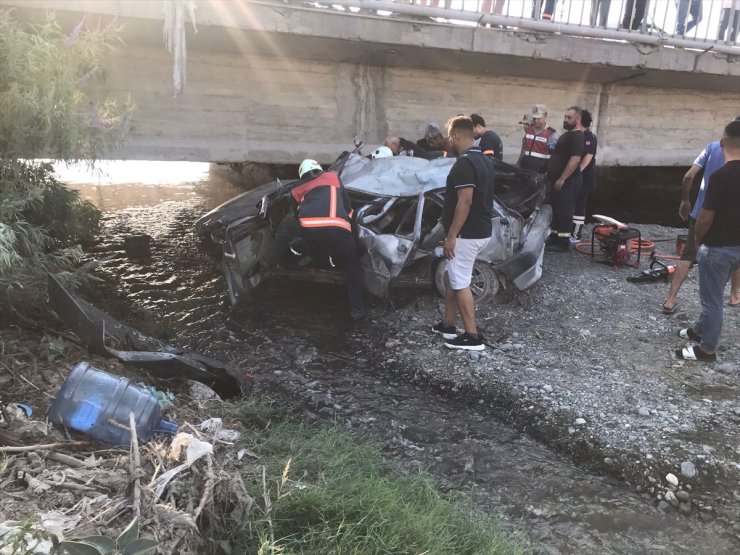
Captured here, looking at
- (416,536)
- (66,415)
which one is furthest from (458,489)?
(66,415)

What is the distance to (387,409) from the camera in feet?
12.3

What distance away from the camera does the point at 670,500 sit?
284cm

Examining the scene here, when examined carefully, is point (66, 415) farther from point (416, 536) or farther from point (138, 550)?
point (416, 536)

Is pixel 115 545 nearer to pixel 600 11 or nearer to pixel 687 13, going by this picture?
pixel 600 11

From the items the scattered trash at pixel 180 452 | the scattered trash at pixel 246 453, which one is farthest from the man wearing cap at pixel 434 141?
the scattered trash at pixel 180 452

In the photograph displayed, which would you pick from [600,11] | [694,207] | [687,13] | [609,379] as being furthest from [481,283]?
[687,13]

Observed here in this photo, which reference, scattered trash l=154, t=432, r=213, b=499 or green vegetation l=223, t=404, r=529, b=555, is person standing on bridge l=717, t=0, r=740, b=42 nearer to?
green vegetation l=223, t=404, r=529, b=555

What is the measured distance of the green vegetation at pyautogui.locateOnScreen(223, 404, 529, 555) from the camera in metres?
2.14

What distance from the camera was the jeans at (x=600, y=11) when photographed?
766 centimetres

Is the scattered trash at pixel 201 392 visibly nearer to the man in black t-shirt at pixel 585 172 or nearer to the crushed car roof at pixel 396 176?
the crushed car roof at pixel 396 176

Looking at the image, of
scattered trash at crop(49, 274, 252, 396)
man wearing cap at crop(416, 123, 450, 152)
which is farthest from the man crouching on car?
man wearing cap at crop(416, 123, 450, 152)

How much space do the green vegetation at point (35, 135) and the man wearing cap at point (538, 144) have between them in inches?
214

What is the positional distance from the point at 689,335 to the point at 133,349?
4.66 metres

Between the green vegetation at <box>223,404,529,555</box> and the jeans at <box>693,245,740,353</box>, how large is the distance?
8.95 ft
